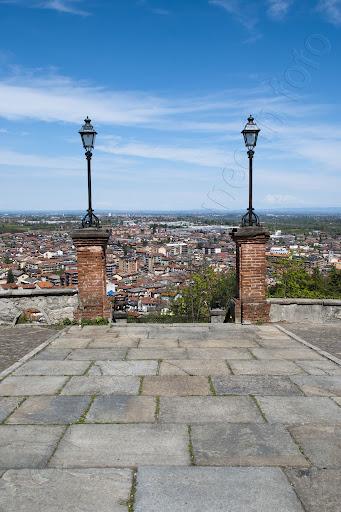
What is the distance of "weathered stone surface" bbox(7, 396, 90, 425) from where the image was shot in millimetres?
3891

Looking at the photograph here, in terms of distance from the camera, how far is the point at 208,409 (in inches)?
164

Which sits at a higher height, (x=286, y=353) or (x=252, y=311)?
(x=252, y=311)

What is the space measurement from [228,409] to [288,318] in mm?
5015

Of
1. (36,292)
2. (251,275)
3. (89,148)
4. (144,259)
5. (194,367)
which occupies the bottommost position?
(144,259)

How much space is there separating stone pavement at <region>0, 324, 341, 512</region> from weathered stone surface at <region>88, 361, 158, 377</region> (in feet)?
0.04

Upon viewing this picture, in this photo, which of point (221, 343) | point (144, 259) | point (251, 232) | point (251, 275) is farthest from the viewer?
point (144, 259)

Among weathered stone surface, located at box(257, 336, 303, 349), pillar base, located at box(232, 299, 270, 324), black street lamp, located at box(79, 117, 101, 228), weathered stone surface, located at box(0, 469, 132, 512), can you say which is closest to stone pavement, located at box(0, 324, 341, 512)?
weathered stone surface, located at box(0, 469, 132, 512)

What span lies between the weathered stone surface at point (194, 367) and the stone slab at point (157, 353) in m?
0.27

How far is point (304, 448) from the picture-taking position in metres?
3.38

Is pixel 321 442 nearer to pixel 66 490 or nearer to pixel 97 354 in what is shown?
pixel 66 490

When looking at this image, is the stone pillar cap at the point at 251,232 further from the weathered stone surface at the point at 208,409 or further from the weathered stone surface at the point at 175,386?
the weathered stone surface at the point at 208,409

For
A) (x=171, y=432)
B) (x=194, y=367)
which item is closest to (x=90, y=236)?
(x=194, y=367)

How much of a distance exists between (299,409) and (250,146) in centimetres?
540

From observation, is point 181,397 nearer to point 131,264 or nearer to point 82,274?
point 82,274
